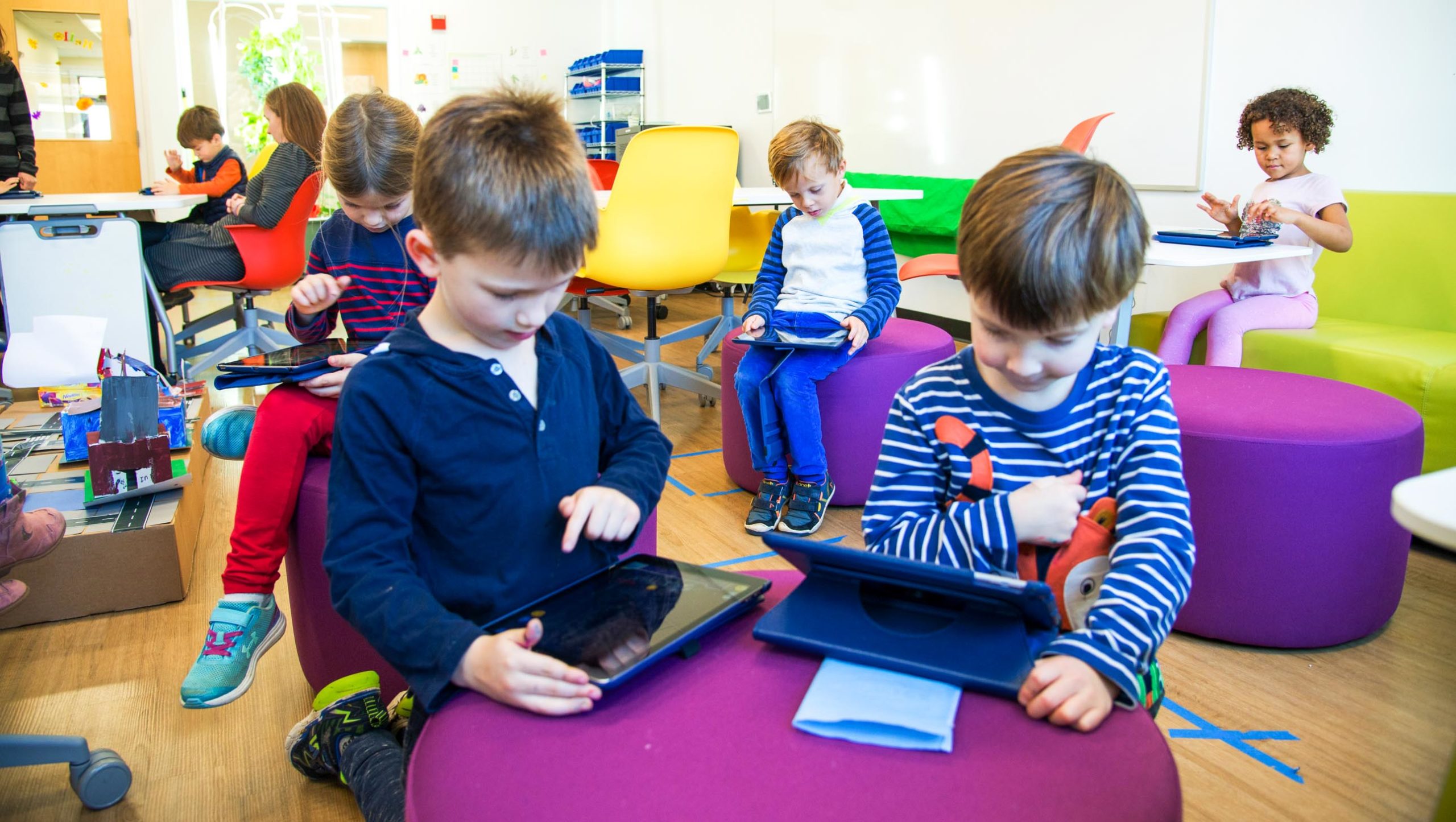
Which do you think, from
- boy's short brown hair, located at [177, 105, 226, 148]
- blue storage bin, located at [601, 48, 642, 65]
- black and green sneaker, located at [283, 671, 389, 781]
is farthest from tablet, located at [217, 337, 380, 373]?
blue storage bin, located at [601, 48, 642, 65]

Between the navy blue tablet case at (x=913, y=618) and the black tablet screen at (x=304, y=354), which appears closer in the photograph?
the navy blue tablet case at (x=913, y=618)

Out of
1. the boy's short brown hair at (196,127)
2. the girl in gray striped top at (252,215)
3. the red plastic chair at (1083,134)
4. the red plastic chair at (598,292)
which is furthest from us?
the boy's short brown hair at (196,127)

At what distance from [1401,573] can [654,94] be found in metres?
6.24

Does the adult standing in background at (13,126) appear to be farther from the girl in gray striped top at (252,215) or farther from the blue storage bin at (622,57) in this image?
the blue storage bin at (622,57)

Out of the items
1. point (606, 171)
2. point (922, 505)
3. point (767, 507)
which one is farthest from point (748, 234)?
point (922, 505)

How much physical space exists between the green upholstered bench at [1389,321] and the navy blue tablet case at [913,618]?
1.90 metres

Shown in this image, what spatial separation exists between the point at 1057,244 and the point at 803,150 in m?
1.61

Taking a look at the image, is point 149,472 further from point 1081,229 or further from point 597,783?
point 1081,229

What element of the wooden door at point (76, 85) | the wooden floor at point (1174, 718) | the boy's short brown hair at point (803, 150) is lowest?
the wooden floor at point (1174, 718)

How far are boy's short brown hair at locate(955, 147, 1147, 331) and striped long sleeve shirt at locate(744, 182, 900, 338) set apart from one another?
5.29 ft

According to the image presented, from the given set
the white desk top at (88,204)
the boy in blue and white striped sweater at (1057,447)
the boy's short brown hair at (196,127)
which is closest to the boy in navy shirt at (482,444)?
the boy in blue and white striped sweater at (1057,447)

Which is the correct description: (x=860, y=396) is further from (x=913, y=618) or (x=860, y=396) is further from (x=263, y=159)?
(x=263, y=159)

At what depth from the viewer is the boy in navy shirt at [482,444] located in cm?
83

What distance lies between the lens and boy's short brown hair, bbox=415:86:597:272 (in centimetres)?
86
